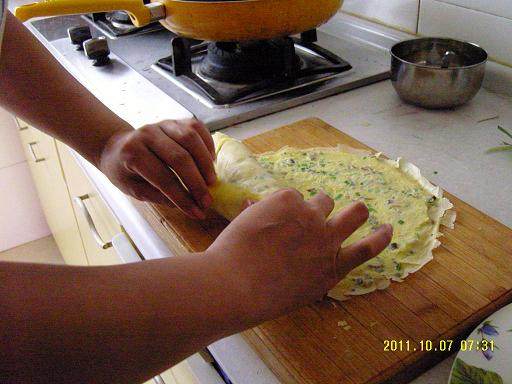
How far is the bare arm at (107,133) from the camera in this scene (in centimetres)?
67

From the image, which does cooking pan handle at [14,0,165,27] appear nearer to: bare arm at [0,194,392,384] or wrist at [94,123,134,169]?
wrist at [94,123,134,169]

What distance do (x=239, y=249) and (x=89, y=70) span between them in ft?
2.68

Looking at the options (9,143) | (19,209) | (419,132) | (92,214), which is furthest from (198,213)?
(19,209)

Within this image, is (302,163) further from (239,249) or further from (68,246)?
(68,246)

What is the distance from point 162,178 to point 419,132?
1.52 feet

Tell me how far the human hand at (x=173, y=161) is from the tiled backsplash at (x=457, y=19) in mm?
611

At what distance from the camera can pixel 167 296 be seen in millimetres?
404

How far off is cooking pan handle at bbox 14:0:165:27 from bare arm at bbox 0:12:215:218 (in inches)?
7.8

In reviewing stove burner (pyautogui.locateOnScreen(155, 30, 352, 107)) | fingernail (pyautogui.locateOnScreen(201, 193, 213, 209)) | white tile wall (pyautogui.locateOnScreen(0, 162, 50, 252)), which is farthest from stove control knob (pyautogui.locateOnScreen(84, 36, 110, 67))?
white tile wall (pyautogui.locateOnScreen(0, 162, 50, 252))

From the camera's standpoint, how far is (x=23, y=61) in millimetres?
718

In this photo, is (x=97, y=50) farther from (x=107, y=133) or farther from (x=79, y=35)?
(x=107, y=133)

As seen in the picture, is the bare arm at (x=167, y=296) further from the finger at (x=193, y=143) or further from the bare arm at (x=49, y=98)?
the bare arm at (x=49, y=98)

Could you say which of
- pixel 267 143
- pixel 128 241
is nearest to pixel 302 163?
pixel 267 143

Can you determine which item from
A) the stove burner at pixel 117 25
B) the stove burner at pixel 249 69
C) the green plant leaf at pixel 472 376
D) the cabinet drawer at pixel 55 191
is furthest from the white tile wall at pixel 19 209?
the green plant leaf at pixel 472 376
